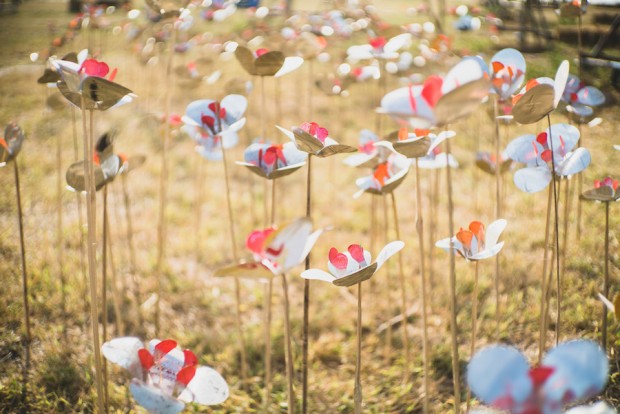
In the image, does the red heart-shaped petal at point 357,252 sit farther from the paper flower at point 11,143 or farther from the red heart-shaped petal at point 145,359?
the paper flower at point 11,143

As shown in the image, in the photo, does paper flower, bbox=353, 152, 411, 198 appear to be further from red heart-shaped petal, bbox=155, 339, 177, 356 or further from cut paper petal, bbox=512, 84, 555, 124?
red heart-shaped petal, bbox=155, 339, 177, 356

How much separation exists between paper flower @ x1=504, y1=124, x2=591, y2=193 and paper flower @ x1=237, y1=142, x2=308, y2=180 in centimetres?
25

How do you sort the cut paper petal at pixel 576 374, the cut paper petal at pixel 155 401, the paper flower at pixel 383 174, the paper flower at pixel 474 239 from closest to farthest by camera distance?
the cut paper petal at pixel 576 374
the cut paper petal at pixel 155 401
the paper flower at pixel 474 239
the paper flower at pixel 383 174

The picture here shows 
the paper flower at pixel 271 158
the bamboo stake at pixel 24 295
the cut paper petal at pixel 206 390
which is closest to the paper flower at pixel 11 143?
the bamboo stake at pixel 24 295

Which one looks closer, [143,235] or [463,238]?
[463,238]

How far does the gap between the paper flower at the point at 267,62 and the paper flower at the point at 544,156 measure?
288 millimetres

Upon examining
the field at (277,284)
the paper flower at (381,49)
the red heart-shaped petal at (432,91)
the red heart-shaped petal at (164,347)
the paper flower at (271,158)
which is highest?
the red heart-shaped petal at (432,91)

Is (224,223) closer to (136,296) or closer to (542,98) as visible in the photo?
(136,296)

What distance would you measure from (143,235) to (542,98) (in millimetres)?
1229

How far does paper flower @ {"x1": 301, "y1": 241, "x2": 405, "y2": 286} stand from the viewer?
17.4 inches

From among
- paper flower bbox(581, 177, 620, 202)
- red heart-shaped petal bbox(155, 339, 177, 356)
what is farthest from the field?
red heart-shaped petal bbox(155, 339, 177, 356)

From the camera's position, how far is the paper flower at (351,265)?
443mm

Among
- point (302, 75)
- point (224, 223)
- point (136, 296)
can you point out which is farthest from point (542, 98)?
point (302, 75)

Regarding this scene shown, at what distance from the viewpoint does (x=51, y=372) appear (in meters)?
0.80
